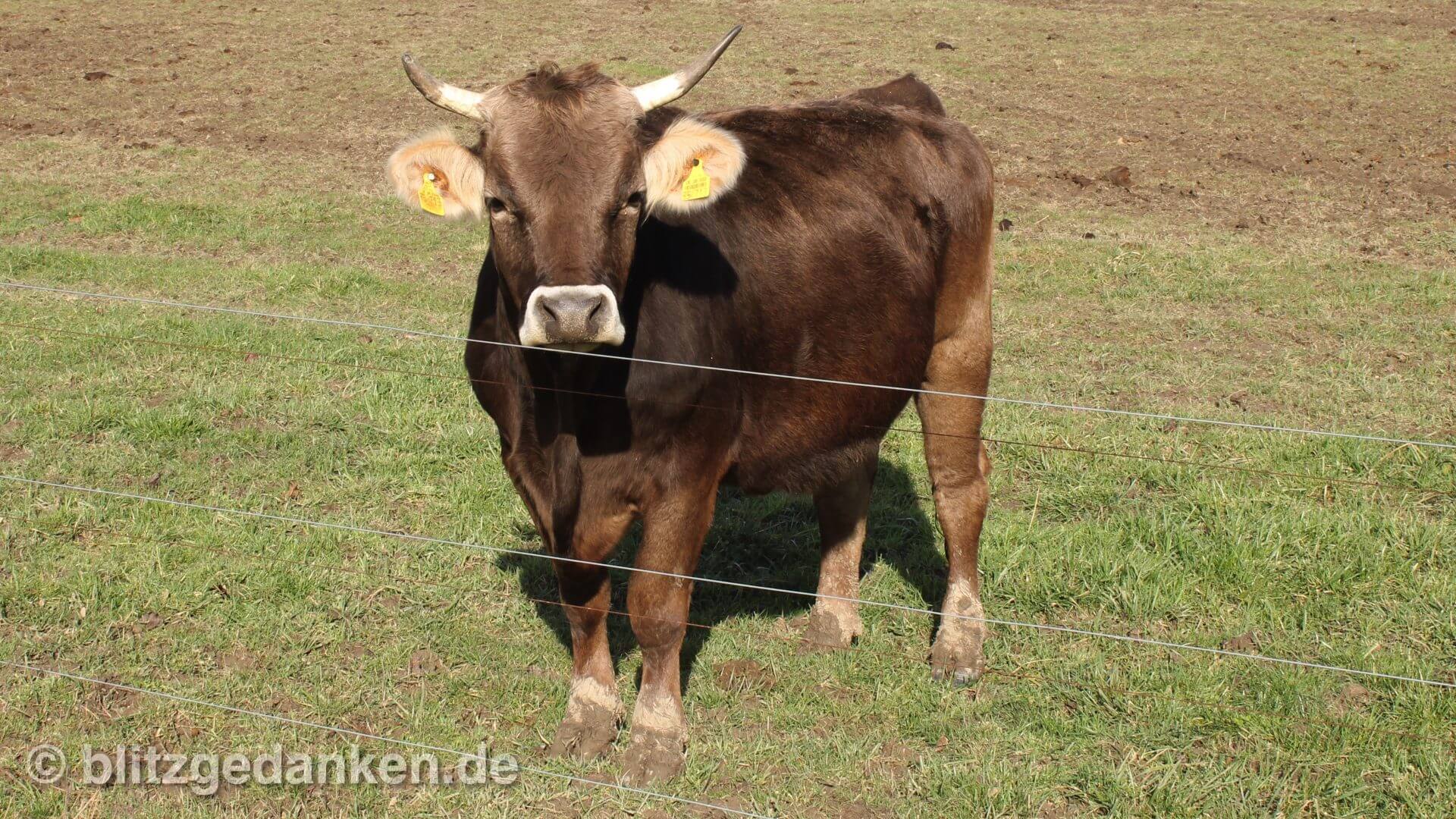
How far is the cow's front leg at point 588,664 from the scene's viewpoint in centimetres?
465

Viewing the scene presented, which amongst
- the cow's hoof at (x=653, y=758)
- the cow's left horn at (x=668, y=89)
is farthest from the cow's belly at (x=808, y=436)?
the cow's left horn at (x=668, y=89)

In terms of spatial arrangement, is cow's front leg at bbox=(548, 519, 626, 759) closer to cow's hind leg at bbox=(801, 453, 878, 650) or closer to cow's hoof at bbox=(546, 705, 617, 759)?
cow's hoof at bbox=(546, 705, 617, 759)

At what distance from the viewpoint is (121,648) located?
5047mm

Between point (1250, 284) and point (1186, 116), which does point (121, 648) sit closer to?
point (1250, 284)

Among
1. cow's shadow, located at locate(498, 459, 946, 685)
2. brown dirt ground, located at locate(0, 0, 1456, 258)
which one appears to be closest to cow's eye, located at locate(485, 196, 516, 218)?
cow's shadow, located at locate(498, 459, 946, 685)

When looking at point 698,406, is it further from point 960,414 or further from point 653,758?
point 960,414

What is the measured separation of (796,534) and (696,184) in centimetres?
271

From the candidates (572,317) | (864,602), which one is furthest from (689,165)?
(864,602)

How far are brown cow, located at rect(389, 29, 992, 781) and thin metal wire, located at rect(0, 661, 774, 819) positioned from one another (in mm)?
181

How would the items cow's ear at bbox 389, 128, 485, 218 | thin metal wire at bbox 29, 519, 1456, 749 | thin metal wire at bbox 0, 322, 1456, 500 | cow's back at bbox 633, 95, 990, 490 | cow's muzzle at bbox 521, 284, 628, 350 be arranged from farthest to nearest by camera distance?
1. cow's back at bbox 633, 95, 990, 490
2. thin metal wire at bbox 29, 519, 1456, 749
3. thin metal wire at bbox 0, 322, 1456, 500
4. cow's ear at bbox 389, 128, 485, 218
5. cow's muzzle at bbox 521, 284, 628, 350

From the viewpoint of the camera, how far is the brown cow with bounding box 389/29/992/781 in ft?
13.5

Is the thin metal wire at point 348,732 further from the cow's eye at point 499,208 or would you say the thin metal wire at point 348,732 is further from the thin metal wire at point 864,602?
the cow's eye at point 499,208

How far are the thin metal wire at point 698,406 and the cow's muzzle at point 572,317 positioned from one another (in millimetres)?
568

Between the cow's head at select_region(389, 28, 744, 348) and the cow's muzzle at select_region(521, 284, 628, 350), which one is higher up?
the cow's head at select_region(389, 28, 744, 348)
